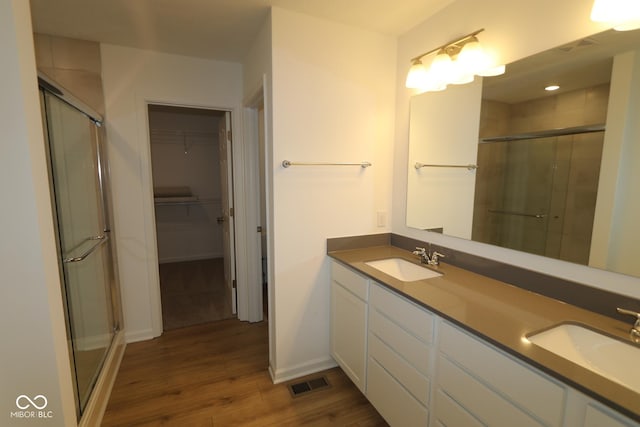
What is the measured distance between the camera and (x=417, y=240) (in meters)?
2.14

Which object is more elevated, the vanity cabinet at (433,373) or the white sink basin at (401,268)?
the white sink basin at (401,268)

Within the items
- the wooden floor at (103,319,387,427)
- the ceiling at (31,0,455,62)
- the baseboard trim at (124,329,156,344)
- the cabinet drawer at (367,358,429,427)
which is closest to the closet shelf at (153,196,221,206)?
the baseboard trim at (124,329,156,344)

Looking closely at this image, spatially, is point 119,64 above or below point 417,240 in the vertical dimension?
above

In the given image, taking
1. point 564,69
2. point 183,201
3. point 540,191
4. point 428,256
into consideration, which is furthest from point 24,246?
point 183,201

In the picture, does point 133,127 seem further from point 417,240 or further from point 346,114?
point 417,240

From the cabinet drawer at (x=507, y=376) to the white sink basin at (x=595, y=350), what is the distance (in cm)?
16

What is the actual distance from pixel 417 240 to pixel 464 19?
4.54 ft

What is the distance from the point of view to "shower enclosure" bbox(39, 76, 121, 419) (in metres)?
1.64

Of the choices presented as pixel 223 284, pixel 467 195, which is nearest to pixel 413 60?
pixel 467 195


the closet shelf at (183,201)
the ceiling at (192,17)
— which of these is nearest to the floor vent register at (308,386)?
the ceiling at (192,17)

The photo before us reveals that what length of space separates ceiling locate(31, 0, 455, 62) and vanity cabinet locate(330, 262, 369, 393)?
163 centimetres

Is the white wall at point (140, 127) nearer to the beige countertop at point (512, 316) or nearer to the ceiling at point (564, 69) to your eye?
A: the beige countertop at point (512, 316)

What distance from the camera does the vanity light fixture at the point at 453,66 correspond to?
1595 millimetres

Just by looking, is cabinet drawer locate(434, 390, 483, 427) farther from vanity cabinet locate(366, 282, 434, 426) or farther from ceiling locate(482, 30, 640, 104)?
ceiling locate(482, 30, 640, 104)
